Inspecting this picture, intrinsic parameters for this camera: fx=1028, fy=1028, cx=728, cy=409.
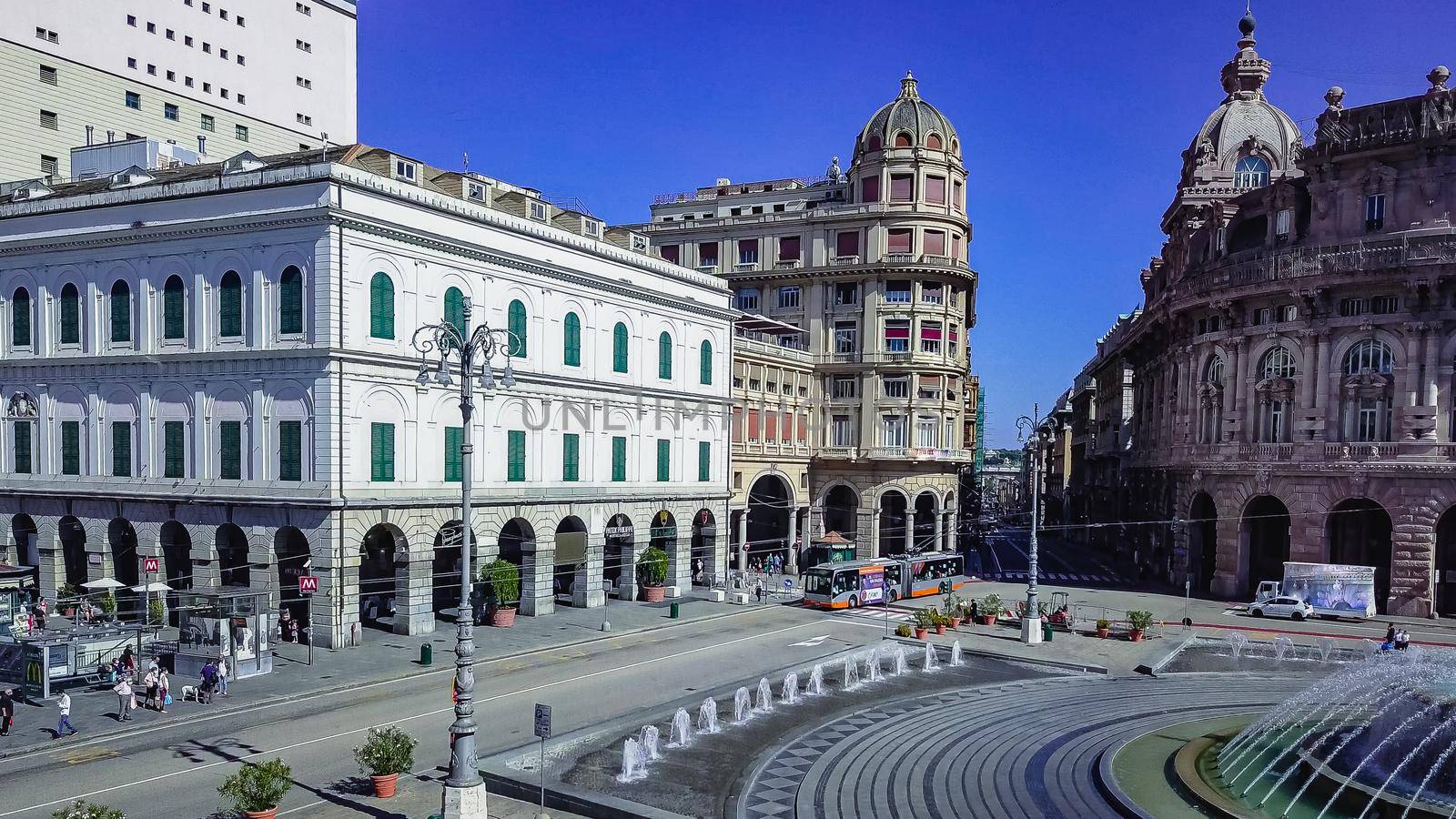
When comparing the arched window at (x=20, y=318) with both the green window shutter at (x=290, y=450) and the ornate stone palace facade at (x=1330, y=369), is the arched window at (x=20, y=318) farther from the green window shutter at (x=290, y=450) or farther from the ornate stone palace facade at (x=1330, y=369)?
the ornate stone palace facade at (x=1330, y=369)

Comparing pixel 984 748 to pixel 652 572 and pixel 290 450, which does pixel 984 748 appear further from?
pixel 652 572

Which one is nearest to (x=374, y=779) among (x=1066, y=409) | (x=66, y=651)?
(x=66, y=651)

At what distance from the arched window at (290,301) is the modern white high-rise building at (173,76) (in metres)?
23.9

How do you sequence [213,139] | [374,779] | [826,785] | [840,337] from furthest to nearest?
[840,337]
[213,139]
[826,785]
[374,779]

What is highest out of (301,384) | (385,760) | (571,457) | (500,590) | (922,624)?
(301,384)

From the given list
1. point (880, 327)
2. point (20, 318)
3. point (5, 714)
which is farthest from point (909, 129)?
point (5, 714)

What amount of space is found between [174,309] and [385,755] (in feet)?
87.3

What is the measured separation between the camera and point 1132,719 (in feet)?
99.1

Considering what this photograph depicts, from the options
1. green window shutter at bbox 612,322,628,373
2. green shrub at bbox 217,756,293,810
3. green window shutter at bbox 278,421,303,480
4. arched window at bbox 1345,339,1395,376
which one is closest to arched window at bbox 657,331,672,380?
green window shutter at bbox 612,322,628,373

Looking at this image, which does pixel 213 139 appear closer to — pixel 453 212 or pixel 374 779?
pixel 453 212

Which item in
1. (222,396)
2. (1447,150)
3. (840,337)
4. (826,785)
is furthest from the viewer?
(840,337)

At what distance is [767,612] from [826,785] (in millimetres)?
28753

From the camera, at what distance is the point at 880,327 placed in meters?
71.1

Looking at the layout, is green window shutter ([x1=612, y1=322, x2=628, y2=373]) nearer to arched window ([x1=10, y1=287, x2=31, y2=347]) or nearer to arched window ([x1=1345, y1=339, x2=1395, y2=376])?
arched window ([x1=10, y1=287, x2=31, y2=347])
